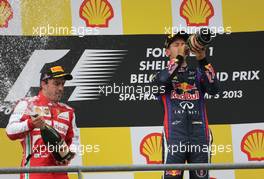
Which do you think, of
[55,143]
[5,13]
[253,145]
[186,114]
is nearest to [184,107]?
[186,114]

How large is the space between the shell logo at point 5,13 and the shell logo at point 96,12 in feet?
1.85

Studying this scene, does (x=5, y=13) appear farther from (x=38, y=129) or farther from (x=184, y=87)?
(x=184, y=87)

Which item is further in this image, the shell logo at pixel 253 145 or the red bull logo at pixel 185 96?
the shell logo at pixel 253 145

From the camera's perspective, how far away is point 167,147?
243 inches

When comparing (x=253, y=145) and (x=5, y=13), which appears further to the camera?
(x=253, y=145)

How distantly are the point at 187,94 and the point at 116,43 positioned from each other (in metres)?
1.11

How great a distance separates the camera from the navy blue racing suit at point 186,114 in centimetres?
610

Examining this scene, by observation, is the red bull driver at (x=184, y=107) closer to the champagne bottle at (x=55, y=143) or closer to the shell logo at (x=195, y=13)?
the champagne bottle at (x=55, y=143)

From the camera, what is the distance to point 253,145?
7176 mm

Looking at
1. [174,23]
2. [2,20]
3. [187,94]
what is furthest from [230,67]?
[2,20]

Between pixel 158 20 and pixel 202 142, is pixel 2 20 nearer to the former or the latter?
pixel 158 20

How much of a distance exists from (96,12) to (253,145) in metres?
1.66

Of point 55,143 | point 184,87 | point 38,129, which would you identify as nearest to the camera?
point 55,143

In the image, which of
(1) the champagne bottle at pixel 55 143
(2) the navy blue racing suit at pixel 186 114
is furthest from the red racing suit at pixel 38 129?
(2) the navy blue racing suit at pixel 186 114
